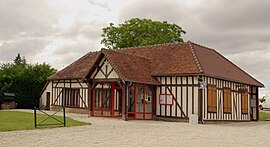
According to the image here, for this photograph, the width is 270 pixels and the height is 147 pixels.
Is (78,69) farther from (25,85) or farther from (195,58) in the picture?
(195,58)

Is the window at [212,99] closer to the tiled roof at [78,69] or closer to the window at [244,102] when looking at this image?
the window at [244,102]

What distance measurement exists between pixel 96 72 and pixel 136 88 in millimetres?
2557

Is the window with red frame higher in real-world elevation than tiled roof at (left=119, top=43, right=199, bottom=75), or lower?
lower

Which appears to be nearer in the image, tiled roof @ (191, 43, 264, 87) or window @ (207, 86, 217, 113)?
window @ (207, 86, 217, 113)

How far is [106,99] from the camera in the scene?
20812 mm

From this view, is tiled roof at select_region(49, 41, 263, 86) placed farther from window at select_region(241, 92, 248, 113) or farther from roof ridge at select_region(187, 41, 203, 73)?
window at select_region(241, 92, 248, 113)

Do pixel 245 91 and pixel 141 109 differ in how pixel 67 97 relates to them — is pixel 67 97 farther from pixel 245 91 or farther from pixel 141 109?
pixel 245 91

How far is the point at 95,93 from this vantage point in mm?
21203

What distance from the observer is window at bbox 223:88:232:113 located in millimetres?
20703

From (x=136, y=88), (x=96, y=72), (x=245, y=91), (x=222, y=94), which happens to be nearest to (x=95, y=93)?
(x=96, y=72)

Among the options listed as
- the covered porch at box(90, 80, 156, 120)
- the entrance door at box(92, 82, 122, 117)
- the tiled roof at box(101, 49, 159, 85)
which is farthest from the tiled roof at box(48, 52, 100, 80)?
the tiled roof at box(101, 49, 159, 85)

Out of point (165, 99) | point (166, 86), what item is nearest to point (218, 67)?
point (166, 86)

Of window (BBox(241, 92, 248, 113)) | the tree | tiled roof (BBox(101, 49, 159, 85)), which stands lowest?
window (BBox(241, 92, 248, 113))

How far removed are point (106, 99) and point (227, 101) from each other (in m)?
7.27
